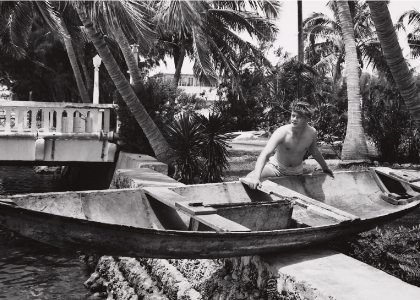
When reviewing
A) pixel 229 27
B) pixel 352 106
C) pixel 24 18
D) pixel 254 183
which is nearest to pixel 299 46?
pixel 229 27

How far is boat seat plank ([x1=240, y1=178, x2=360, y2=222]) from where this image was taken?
569cm

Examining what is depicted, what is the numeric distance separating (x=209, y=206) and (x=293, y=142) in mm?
1856

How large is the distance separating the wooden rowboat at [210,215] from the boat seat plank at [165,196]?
0.01 m

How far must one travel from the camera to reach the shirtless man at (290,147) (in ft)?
21.3

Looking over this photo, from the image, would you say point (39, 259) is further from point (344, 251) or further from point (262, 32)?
point (262, 32)

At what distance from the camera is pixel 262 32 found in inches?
870

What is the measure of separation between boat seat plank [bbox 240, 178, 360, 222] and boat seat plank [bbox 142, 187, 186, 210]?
1023mm

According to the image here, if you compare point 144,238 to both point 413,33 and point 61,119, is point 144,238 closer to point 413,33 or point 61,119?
point 61,119

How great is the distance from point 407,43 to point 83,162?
1863 centimetres

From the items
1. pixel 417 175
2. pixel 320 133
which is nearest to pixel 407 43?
pixel 320 133

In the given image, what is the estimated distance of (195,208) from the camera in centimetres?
522

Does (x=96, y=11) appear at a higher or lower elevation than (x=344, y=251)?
higher

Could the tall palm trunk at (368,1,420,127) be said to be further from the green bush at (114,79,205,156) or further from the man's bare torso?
the green bush at (114,79,205,156)

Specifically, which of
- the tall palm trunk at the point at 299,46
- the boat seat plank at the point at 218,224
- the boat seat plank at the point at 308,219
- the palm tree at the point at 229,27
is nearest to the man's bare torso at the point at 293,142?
the boat seat plank at the point at 308,219
